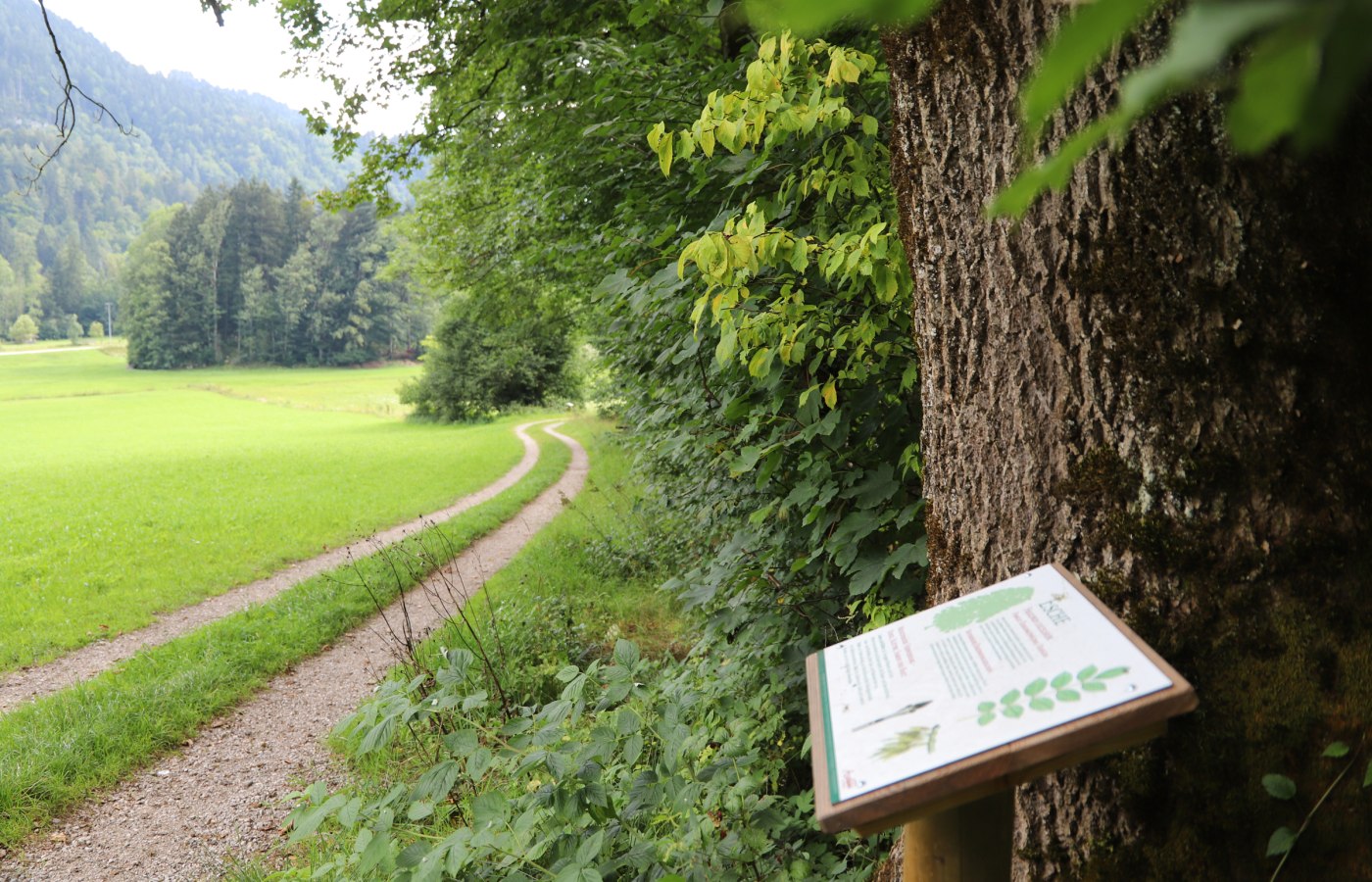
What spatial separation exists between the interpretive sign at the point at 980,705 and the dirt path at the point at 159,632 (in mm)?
5771

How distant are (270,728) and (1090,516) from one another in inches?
250

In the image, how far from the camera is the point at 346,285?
82688 mm

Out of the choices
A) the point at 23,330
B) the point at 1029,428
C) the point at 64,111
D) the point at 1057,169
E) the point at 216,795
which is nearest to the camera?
the point at 1057,169

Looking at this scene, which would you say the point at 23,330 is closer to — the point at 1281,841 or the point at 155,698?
the point at 155,698

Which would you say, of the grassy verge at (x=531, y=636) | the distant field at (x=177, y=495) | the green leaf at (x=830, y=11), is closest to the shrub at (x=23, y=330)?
the distant field at (x=177, y=495)

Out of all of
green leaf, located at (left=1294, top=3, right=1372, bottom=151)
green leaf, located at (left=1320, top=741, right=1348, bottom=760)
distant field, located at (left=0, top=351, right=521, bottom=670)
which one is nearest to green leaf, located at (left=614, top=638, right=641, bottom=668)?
green leaf, located at (left=1320, top=741, right=1348, bottom=760)

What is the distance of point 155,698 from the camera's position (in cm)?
652

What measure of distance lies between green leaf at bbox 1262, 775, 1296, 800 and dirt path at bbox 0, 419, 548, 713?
5.91m

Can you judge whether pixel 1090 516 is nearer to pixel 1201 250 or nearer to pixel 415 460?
pixel 1201 250

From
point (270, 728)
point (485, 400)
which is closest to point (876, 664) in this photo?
point (270, 728)

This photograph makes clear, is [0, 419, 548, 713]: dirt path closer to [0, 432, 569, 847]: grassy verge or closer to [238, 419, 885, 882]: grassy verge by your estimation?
[0, 432, 569, 847]: grassy verge

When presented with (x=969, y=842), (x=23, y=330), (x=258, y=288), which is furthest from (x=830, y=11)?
(x=23, y=330)

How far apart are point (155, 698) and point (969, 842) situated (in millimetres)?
6898

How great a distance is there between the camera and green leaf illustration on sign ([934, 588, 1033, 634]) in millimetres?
1603
